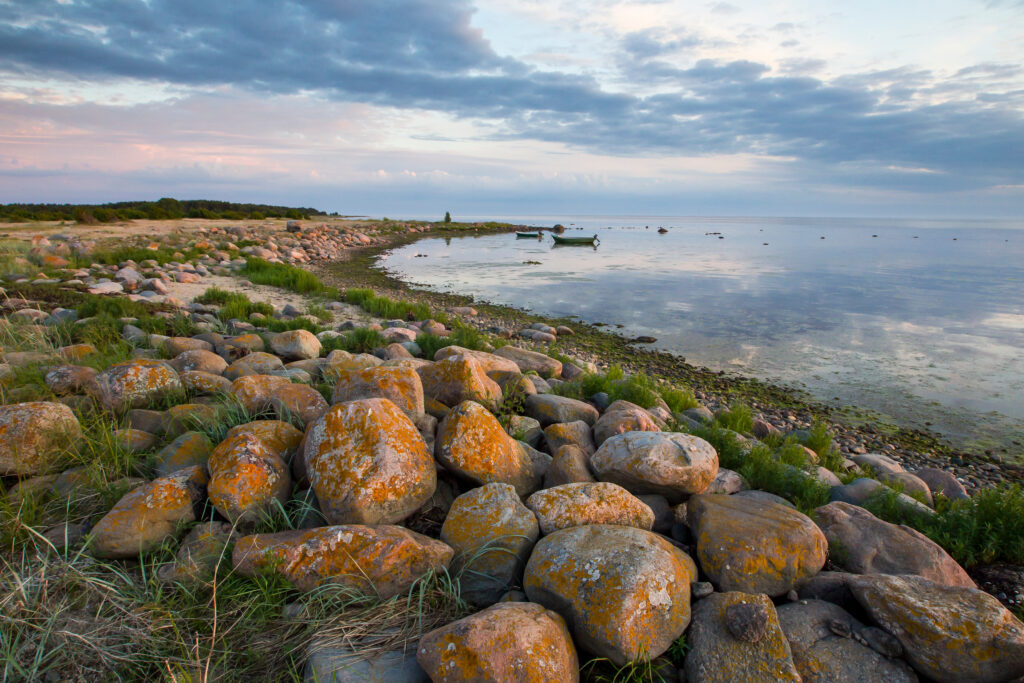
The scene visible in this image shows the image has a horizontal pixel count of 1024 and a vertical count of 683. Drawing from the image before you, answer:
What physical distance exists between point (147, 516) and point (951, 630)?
171 inches

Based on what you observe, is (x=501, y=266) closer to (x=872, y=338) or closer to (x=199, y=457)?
(x=872, y=338)

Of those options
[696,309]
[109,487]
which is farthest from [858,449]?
[696,309]

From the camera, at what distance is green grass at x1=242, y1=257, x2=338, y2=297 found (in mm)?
15867

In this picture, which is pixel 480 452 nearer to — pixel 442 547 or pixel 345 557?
pixel 442 547

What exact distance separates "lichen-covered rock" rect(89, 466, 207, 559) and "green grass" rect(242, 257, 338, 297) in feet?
42.5

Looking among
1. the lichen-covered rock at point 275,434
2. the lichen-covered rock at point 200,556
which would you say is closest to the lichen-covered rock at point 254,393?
the lichen-covered rock at point 275,434

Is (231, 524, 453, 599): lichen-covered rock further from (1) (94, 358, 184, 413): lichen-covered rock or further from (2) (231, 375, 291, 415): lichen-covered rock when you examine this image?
(1) (94, 358, 184, 413): lichen-covered rock

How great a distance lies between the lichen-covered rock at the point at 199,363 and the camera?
5.17 m

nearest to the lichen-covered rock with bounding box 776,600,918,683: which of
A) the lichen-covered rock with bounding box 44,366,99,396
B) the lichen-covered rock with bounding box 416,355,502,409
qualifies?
the lichen-covered rock with bounding box 416,355,502,409

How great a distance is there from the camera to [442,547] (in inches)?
112

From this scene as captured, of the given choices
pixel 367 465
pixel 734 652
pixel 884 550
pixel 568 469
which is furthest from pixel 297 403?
pixel 884 550

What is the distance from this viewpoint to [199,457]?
11.5 feet

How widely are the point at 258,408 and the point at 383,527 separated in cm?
196

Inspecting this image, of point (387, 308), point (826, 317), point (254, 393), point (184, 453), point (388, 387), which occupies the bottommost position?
point (826, 317)
